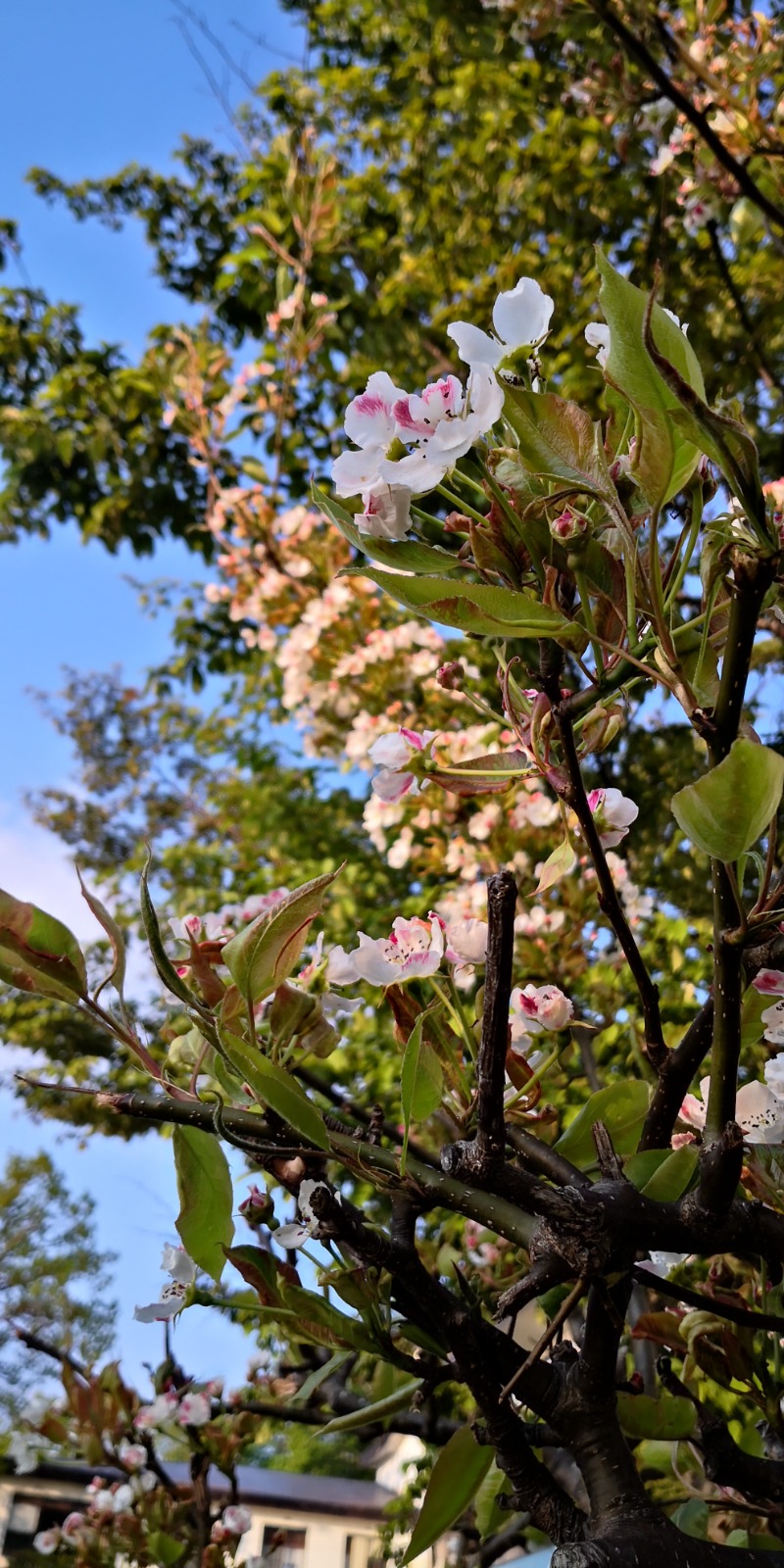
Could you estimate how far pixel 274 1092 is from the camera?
1.42 feet

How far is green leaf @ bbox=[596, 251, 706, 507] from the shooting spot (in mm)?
355

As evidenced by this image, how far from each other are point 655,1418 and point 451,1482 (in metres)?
0.14

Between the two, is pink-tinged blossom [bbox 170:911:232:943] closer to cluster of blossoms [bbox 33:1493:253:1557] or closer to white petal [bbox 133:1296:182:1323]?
white petal [bbox 133:1296:182:1323]

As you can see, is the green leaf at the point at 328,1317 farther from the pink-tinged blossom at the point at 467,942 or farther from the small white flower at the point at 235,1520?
the small white flower at the point at 235,1520

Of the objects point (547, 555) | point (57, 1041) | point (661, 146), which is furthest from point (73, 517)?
point (547, 555)

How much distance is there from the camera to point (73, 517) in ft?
10.2

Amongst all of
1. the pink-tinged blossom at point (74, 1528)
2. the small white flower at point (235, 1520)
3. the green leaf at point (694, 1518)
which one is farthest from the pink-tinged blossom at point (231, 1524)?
the green leaf at point (694, 1518)

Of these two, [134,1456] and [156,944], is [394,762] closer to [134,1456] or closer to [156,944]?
[156,944]

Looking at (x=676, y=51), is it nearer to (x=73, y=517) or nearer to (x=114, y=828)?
(x=73, y=517)

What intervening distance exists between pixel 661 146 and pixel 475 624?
7.07 feet

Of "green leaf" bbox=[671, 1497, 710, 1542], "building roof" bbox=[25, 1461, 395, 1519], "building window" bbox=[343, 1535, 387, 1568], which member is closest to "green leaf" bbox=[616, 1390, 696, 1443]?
"green leaf" bbox=[671, 1497, 710, 1542]

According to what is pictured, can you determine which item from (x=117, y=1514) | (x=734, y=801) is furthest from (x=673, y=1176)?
(x=117, y=1514)

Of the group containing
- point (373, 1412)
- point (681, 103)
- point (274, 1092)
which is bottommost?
point (373, 1412)

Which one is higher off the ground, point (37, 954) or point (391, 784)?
point (391, 784)
